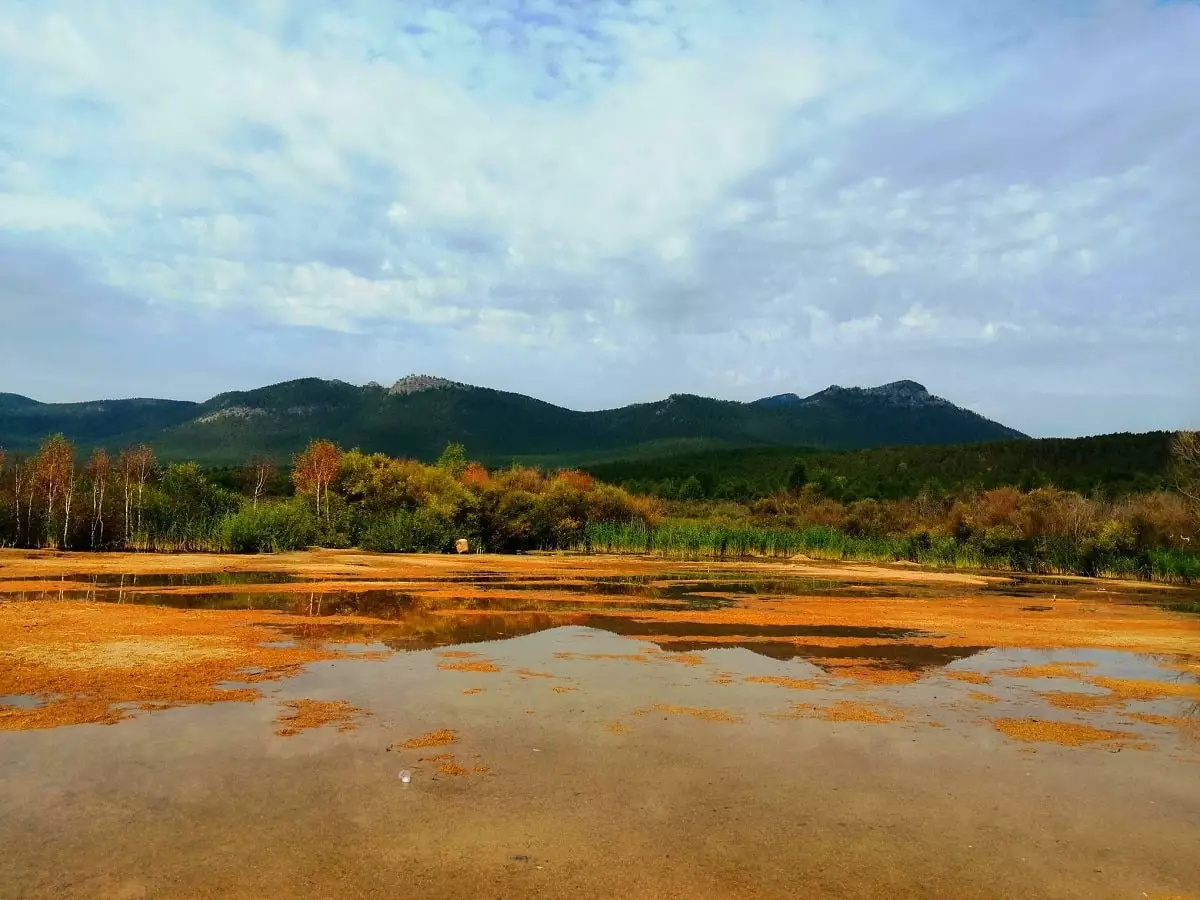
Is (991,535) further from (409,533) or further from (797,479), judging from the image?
(797,479)

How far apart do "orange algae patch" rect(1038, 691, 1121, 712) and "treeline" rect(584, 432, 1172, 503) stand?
185ft

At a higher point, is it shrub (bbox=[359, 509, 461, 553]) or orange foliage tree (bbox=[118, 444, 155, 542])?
orange foliage tree (bbox=[118, 444, 155, 542])

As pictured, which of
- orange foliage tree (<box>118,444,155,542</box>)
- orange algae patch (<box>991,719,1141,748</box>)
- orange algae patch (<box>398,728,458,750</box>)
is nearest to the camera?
orange algae patch (<box>398,728,458,750</box>)

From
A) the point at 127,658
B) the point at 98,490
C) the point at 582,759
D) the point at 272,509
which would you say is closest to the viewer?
the point at 582,759

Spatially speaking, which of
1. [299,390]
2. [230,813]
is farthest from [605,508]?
[299,390]

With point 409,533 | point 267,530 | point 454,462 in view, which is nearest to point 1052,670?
point 409,533

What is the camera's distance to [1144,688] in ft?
40.6

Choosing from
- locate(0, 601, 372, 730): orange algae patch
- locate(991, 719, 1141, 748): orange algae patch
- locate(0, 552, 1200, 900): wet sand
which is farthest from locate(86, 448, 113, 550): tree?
locate(991, 719, 1141, 748): orange algae patch

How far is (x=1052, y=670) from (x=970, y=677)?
191cm

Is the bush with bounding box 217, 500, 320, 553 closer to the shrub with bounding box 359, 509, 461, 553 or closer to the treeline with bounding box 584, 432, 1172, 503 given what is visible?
the shrub with bounding box 359, 509, 461, 553

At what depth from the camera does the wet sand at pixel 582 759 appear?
5.57 meters

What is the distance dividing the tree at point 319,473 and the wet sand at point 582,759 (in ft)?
92.9

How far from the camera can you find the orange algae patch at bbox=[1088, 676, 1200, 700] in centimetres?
1184

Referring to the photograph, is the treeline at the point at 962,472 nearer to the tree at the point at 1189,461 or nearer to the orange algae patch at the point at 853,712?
the tree at the point at 1189,461
